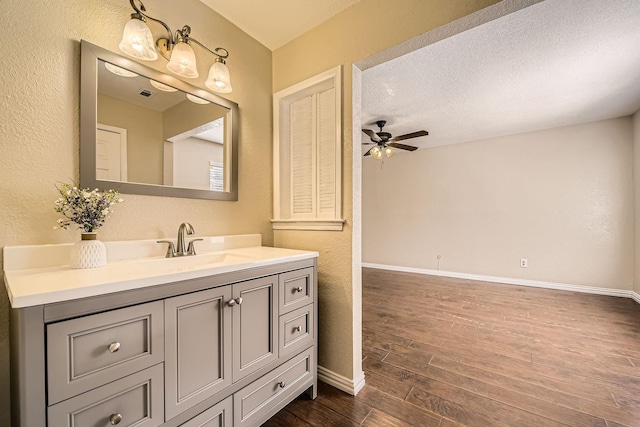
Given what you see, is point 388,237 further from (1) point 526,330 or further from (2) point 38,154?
(2) point 38,154

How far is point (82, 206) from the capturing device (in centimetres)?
110

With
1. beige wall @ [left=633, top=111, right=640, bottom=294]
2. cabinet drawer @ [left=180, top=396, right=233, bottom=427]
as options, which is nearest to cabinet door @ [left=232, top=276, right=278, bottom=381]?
cabinet drawer @ [left=180, top=396, right=233, bottom=427]

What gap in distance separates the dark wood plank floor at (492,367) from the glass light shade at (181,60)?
202 cm

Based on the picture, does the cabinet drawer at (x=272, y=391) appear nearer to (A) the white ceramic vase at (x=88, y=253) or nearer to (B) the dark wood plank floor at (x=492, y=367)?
(B) the dark wood plank floor at (x=492, y=367)

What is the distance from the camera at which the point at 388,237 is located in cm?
555

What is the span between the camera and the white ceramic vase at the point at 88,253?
1.09 m

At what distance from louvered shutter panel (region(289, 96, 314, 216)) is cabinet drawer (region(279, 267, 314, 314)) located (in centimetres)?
51

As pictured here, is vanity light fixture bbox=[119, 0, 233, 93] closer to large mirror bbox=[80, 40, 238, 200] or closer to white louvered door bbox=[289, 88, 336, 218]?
large mirror bbox=[80, 40, 238, 200]

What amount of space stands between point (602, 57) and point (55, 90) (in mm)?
3782

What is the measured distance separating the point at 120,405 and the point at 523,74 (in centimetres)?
361

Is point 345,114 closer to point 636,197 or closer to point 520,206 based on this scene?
point 520,206

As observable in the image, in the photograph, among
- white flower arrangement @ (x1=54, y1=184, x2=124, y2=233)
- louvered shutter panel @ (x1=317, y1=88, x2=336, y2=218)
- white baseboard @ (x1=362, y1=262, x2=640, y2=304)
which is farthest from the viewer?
white baseboard @ (x1=362, y1=262, x2=640, y2=304)

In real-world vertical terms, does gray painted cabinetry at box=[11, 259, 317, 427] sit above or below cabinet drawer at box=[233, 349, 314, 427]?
above

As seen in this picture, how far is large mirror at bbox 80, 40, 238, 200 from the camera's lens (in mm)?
1258
